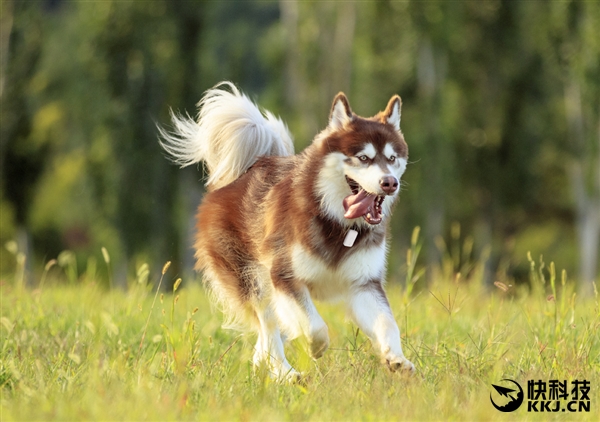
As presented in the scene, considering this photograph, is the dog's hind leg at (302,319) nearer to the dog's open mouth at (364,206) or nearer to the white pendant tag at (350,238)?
the white pendant tag at (350,238)

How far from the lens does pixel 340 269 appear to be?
187 inches

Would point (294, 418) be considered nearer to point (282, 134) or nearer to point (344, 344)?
point (344, 344)

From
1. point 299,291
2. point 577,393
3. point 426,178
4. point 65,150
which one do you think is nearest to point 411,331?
point 299,291

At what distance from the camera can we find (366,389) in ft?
13.6

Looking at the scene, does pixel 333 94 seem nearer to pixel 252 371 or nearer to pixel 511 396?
pixel 252 371

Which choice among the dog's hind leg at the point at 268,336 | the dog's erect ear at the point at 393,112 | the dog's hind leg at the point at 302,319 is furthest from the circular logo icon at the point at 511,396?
the dog's erect ear at the point at 393,112

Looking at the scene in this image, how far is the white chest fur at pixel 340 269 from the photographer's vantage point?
4727mm

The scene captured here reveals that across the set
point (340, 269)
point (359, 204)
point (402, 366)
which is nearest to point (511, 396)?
point (402, 366)

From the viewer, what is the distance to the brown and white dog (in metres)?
4.63

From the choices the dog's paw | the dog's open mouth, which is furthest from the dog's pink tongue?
the dog's paw

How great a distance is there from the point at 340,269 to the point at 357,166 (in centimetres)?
60

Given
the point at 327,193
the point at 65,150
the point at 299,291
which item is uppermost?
the point at 327,193

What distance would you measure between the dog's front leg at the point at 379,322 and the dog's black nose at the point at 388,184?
0.63m

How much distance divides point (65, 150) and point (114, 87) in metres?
12.1
